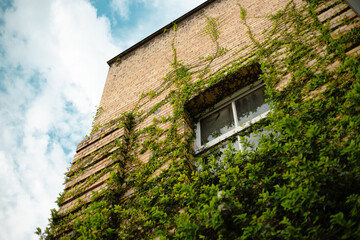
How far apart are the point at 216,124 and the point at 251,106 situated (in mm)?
590

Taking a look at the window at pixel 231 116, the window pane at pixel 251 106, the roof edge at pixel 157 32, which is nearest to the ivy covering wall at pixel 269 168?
the window at pixel 231 116

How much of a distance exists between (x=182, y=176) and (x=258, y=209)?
97 cm

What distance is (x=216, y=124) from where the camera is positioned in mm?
3852

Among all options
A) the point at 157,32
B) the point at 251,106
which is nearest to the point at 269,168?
the point at 251,106

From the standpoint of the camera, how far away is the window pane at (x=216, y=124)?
3.68m

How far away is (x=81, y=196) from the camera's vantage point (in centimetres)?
350

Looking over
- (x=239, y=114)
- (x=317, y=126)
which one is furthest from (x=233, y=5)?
(x=317, y=126)

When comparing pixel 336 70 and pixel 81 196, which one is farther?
pixel 81 196

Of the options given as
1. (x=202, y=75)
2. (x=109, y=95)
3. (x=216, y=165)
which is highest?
(x=109, y=95)

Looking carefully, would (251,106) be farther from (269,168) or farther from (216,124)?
(269,168)

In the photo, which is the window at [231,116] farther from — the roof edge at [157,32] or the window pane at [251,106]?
the roof edge at [157,32]

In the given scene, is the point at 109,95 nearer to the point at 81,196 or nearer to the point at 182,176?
the point at 81,196

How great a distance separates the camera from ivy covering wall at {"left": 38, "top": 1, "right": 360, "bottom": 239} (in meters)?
1.89

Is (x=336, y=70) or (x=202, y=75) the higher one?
(x=202, y=75)
